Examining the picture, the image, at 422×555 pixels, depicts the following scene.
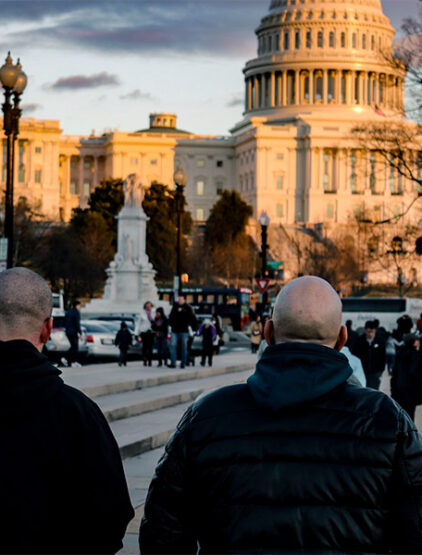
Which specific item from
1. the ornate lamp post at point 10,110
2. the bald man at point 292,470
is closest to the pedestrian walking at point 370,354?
the ornate lamp post at point 10,110

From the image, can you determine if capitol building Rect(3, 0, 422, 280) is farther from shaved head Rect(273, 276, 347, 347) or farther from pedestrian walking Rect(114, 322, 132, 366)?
shaved head Rect(273, 276, 347, 347)

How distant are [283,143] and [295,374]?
16120 centimetres

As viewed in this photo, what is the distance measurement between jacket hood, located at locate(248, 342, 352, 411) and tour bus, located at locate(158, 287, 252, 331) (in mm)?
64367

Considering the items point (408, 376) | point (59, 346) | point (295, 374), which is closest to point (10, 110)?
point (408, 376)

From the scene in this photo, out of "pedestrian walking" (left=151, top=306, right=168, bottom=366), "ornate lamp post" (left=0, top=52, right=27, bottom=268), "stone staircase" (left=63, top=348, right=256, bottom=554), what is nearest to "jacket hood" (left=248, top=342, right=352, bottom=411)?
"stone staircase" (left=63, top=348, right=256, bottom=554)

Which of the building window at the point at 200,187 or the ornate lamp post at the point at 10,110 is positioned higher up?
the building window at the point at 200,187

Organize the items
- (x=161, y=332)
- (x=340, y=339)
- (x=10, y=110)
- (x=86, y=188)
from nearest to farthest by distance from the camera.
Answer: (x=340, y=339) → (x=10, y=110) → (x=161, y=332) → (x=86, y=188)

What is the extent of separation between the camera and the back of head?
4555 mm

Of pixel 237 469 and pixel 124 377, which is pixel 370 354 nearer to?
pixel 124 377

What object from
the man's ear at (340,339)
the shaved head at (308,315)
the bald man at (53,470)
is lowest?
the bald man at (53,470)

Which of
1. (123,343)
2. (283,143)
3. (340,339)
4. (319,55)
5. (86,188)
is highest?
(319,55)

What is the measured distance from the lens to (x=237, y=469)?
426 centimetres

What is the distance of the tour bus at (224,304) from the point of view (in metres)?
70.4

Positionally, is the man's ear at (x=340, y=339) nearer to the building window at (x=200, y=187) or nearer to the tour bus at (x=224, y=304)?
the tour bus at (x=224, y=304)
